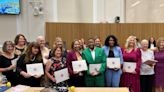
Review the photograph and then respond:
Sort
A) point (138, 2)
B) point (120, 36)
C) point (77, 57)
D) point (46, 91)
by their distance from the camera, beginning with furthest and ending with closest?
point (138, 2) < point (120, 36) < point (77, 57) < point (46, 91)

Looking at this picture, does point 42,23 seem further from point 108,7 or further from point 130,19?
point 130,19

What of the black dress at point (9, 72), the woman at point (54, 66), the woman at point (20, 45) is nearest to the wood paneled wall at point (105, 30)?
the woman at point (20, 45)

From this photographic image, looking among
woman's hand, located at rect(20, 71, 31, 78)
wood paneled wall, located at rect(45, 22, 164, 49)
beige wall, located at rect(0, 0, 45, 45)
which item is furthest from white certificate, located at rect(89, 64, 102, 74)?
beige wall, located at rect(0, 0, 45, 45)

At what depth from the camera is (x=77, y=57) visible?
5.71 m

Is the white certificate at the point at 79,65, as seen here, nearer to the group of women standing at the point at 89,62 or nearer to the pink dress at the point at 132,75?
the group of women standing at the point at 89,62

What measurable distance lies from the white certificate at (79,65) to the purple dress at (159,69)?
5.61 ft

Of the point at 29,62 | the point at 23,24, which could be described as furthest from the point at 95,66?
the point at 23,24

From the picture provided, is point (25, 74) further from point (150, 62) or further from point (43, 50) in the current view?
point (150, 62)

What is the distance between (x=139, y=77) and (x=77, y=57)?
1.42 meters

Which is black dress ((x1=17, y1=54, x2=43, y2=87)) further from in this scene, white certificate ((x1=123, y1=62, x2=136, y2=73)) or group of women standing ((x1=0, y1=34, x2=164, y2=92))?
white certificate ((x1=123, y1=62, x2=136, y2=73))

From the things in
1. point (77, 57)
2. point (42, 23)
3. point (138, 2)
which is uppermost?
point (138, 2)

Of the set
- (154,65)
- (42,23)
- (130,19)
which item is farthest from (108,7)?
(154,65)

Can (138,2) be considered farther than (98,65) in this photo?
Yes

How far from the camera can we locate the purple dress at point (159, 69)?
20.8ft
